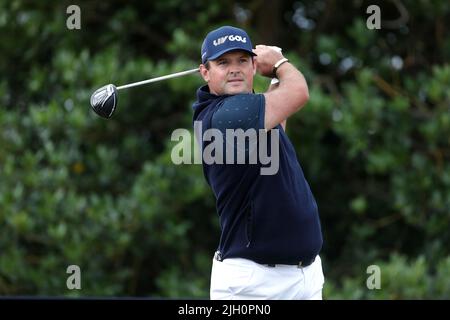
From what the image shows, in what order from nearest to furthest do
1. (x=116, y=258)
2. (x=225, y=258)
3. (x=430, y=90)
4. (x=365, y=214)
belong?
(x=225, y=258), (x=430, y=90), (x=116, y=258), (x=365, y=214)

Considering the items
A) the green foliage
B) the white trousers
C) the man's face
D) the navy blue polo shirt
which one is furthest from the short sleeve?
the green foliage

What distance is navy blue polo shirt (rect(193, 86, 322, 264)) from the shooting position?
380cm

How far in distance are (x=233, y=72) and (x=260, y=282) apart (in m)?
0.77

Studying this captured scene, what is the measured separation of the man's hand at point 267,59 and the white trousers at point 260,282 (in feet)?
2.30

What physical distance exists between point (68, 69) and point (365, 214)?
282 centimetres

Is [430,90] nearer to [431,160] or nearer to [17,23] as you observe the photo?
[431,160]

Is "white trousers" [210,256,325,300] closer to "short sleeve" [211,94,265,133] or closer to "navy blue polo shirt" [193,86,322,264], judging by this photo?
A: "navy blue polo shirt" [193,86,322,264]

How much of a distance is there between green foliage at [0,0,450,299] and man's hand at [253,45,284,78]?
3.54 m

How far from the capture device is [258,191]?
3.84 m

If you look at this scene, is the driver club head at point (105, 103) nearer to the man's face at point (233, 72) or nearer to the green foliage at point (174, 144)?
the man's face at point (233, 72)

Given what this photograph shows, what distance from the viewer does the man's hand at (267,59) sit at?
395 centimetres

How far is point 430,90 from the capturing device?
25.7 ft

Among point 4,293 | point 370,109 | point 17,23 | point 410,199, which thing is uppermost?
point 17,23

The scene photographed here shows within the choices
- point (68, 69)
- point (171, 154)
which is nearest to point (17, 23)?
point (68, 69)
